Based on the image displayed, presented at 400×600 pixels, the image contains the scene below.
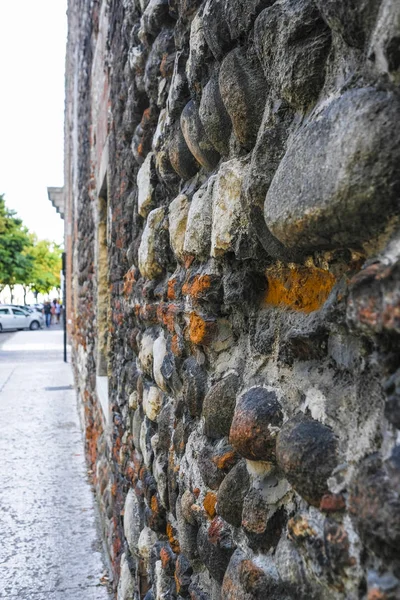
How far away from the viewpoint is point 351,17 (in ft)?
2.48

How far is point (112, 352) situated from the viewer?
11.9 ft

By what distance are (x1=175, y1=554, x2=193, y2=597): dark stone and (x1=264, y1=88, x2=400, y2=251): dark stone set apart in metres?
1.00

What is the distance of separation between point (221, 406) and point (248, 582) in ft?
1.09

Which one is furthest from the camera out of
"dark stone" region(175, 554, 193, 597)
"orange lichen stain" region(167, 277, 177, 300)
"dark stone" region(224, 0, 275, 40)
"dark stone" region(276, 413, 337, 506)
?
"orange lichen stain" region(167, 277, 177, 300)

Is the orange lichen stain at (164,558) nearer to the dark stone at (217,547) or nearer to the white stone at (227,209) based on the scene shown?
the dark stone at (217,547)

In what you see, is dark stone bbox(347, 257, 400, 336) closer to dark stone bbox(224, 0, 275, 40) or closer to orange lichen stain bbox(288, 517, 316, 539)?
orange lichen stain bbox(288, 517, 316, 539)

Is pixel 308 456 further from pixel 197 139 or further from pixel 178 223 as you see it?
pixel 178 223

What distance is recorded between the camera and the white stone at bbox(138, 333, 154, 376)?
7.16 ft

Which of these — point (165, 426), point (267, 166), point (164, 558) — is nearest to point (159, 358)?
point (165, 426)

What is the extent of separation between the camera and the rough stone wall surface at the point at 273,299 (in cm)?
72

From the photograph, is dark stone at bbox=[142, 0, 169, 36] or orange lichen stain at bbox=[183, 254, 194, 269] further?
dark stone at bbox=[142, 0, 169, 36]

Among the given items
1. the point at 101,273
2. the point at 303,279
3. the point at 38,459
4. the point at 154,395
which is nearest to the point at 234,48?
the point at 303,279

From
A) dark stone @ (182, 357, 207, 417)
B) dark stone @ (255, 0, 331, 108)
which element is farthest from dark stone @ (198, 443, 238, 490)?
dark stone @ (255, 0, 331, 108)

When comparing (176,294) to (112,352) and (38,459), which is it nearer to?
(112,352)
